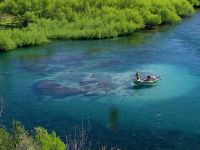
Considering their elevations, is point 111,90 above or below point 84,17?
below

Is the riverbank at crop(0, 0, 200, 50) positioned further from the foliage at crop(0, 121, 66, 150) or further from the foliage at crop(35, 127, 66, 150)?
the foliage at crop(0, 121, 66, 150)

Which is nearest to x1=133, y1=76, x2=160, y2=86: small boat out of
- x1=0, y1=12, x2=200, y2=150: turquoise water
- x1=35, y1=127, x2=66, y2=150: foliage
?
x1=0, y1=12, x2=200, y2=150: turquoise water

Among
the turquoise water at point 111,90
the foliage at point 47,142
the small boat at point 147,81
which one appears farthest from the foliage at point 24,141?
the small boat at point 147,81

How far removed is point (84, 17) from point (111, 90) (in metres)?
30.3

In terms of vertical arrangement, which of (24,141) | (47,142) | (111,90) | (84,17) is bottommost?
(111,90)

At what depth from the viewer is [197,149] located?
31.9 metres

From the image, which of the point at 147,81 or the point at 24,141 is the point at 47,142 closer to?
the point at 24,141

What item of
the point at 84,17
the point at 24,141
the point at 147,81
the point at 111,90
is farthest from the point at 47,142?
the point at 84,17

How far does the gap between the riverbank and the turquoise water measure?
98.4 inches

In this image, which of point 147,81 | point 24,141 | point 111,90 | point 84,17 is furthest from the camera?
point 84,17

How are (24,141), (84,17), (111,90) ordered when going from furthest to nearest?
(84,17) < (111,90) < (24,141)

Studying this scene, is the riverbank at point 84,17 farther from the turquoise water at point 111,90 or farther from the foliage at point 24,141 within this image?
the foliage at point 24,141

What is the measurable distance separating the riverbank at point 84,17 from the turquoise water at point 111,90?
2.50 meters

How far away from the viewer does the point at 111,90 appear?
1724 inches
